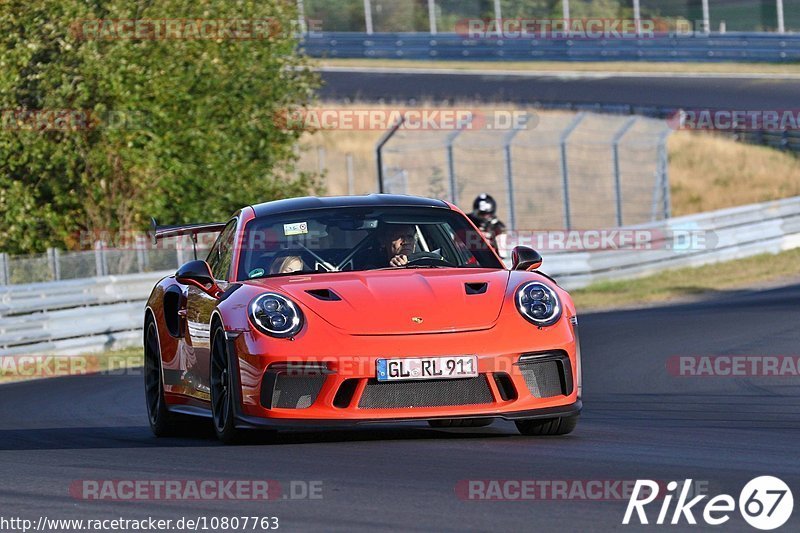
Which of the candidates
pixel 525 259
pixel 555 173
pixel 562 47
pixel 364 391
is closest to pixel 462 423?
pixel 525 259

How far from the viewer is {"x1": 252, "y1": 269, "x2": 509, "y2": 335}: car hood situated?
7508 millimetres

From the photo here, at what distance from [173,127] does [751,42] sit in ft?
68.5

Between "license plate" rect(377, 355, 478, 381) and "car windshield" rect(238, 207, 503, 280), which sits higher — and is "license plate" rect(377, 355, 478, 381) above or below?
below

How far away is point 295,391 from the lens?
24.6ft

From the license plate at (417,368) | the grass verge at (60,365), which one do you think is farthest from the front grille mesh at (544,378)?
the grass verge at (60,365)

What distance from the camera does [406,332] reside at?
294 inches

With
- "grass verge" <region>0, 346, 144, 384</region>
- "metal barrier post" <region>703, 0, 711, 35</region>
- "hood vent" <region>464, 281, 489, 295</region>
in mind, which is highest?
"metal barrier post" <region>703, 0, 711, 35</region>

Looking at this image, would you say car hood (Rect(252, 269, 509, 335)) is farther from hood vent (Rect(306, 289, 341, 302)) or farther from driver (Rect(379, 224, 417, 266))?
driver (Rect(379, 224, 417, 266))

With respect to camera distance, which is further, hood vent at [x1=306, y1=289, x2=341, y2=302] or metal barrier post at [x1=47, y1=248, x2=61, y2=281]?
metal barrier post at [x1=47, y1=248, x2=61, y2=281]

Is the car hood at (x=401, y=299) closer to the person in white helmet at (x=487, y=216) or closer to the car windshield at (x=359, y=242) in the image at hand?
the car windshield at (x=359, y=242)

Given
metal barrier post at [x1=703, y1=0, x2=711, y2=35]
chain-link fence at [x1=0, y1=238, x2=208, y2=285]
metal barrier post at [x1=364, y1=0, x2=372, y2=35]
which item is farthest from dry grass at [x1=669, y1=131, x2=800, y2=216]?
chain-link fence at [x1=0, y1=238, x2=208, y2=285]

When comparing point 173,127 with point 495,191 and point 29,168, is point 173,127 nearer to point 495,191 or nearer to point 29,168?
point 29,168

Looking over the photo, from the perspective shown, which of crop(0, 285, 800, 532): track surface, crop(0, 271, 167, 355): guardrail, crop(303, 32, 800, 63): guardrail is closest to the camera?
crop(0, 285, 800, 532): track surface

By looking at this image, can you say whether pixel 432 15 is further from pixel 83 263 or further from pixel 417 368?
pixel 417 368
